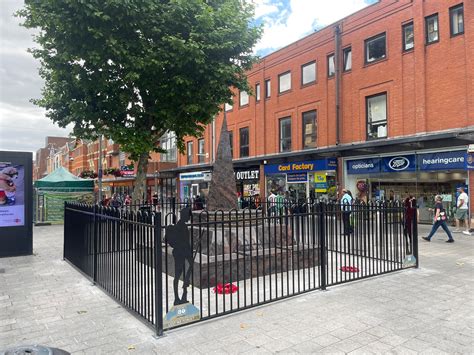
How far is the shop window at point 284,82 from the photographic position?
23.0 metres

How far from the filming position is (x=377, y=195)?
57.5 feet

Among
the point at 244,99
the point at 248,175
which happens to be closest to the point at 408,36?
the point at 244,99

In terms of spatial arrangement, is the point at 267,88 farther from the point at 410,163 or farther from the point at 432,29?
the point at 410,163

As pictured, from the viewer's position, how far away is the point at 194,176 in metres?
30.9

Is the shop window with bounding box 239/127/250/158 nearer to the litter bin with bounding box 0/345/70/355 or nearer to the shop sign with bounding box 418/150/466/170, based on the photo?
the shop sign with bounding box 418/150/466/170

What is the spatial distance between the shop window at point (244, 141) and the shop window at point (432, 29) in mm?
13553

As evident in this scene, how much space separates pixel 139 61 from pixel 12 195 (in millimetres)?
4735

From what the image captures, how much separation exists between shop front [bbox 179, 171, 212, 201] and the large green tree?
17203 mm

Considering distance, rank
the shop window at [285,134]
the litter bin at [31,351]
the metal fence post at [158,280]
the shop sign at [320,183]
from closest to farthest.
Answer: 1. the litter bin at [31,351]
2. the metal fence post at [158,280]
3. the shop sign at [320,183]
4. the shop window at [285,134]

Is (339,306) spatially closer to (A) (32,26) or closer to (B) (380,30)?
(A) (32,26)

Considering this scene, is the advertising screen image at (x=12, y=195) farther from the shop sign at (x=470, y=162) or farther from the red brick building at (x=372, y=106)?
the shop sign at (x=470, y=162)

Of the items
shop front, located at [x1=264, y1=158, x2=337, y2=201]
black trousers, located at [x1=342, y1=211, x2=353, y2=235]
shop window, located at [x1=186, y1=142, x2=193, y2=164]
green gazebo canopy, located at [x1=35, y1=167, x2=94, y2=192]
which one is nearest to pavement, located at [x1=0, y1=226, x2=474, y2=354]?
black trousers, located at [x1=342, y1=211, x2=353, y2=235]

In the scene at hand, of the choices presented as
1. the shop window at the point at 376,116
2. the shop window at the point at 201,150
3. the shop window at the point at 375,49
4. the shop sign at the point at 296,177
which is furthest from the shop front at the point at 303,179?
the shop window at the point at 201,150

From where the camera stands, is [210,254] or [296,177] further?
[296,177]
